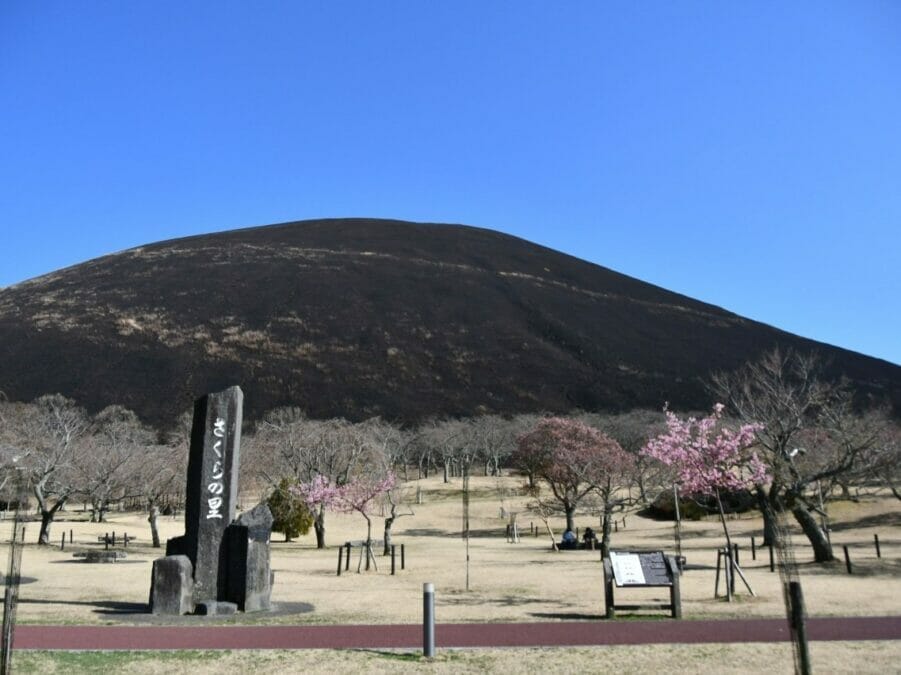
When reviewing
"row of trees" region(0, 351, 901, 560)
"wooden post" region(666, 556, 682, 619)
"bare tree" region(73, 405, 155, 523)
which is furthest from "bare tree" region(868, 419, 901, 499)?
"bare tree" region(73, 405, 155, 523)

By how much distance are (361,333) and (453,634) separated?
408ft

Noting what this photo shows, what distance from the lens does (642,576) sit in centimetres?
1552

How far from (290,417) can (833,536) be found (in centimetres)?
6040

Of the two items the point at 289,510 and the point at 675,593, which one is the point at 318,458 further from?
the point at 675,593

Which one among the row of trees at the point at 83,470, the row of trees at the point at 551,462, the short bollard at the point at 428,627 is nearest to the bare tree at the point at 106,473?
the row of trees at the point at 83,470

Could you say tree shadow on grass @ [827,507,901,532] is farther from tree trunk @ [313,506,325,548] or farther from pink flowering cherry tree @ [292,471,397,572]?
tree trunk @ [313,506,325,548]

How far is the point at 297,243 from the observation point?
587 ft

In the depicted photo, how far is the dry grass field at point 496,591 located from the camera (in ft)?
35.8

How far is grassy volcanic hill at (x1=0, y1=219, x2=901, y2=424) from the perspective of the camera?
375 feet

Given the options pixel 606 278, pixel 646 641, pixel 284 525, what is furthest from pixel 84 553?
pixel 606 278

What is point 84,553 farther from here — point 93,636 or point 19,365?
point 19,365

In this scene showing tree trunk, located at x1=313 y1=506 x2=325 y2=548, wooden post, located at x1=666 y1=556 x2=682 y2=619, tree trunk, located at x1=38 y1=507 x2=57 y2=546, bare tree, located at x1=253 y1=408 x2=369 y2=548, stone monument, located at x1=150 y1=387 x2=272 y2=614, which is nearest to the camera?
wooden post, located at x1=666 y1=556 x2=682 y2=619

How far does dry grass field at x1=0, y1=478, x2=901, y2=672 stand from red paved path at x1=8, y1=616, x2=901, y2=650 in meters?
0.81

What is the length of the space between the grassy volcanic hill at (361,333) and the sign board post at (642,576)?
92.8 metres
